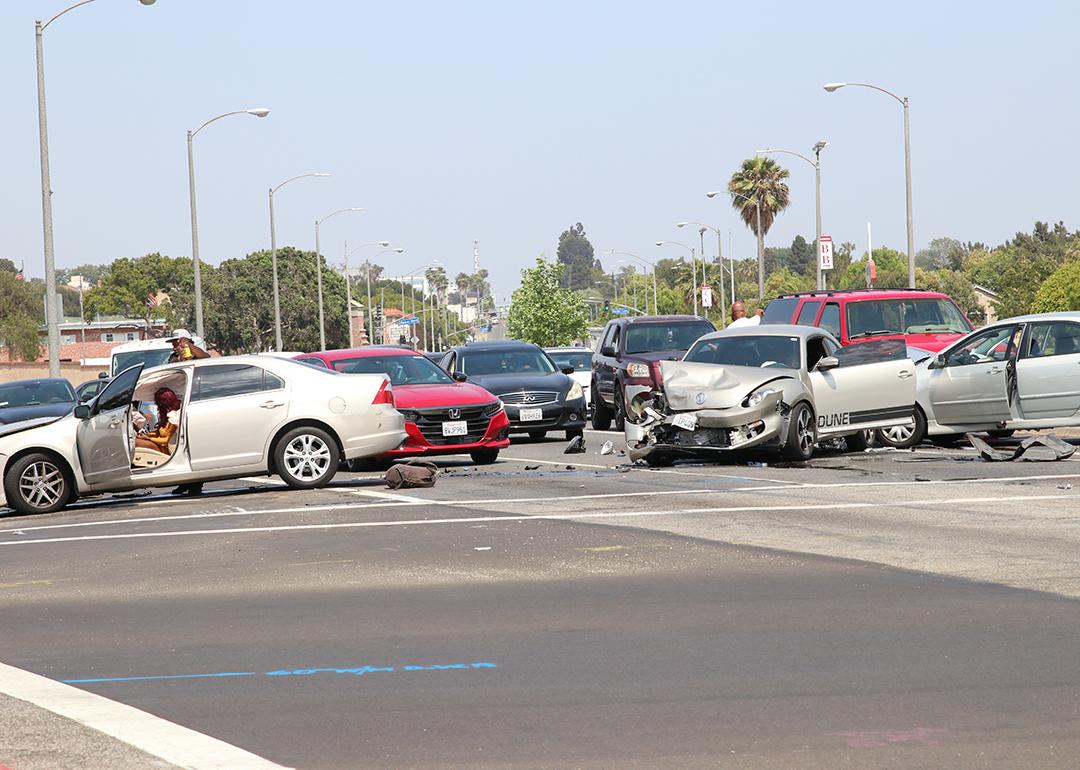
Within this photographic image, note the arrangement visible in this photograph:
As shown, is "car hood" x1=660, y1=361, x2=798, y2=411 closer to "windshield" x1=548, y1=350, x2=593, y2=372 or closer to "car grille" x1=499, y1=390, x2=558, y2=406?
"car grille" x1=499, y1=390, x2=558, y2=406

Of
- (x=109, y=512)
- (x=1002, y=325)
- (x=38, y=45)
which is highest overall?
(x=38, y=45)

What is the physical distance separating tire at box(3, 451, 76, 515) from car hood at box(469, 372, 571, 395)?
876 cm

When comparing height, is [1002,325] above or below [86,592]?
above

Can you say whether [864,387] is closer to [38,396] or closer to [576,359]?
[38,396]

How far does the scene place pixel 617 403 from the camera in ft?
88.3

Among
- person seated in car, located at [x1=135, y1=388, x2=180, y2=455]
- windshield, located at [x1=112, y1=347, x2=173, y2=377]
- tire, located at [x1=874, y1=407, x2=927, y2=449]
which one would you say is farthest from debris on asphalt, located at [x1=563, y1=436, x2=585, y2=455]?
windshield, located at [x1=112, y1=347, x2=173, y2=377]

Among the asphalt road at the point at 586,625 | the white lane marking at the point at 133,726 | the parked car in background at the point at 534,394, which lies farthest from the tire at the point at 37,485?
the white lane marking at the point at 133,726

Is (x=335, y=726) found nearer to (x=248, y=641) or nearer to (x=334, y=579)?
(x=248, y=641)

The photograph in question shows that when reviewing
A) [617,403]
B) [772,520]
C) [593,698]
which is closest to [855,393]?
[772,520]

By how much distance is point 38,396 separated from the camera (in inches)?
1118

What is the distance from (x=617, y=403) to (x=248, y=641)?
1879 centimetres

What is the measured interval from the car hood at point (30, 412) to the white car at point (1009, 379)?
48.9ft

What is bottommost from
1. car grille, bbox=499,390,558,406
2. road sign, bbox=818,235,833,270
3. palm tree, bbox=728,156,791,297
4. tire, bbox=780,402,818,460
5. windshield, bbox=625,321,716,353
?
tire, bbox=780,402,818,460

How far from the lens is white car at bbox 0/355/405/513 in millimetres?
16547
